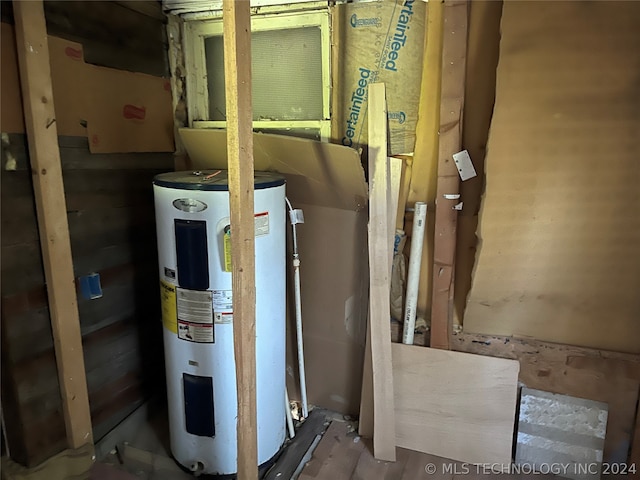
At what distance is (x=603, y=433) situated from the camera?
1672mm

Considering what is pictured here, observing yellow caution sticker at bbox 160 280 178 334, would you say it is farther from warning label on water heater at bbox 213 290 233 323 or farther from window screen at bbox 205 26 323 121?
window screen at bbox 205 26 323 121

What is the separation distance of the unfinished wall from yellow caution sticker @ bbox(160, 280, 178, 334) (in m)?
0.32

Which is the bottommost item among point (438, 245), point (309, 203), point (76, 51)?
point (438, 245)

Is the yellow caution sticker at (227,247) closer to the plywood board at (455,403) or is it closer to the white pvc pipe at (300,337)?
the white pvc pipe at (300,337)

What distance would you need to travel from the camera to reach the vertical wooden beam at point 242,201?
3.27ft

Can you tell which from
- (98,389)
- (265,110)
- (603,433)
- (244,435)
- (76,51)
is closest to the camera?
(244,435)

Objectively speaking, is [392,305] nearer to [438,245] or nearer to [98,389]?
[438,245]

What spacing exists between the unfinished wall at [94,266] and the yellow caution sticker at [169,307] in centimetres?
32

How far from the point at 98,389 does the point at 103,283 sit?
0.43m

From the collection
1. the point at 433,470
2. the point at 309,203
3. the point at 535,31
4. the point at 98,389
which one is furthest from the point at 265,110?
the point at 433,470

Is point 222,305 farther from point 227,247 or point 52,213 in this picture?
point 52,213

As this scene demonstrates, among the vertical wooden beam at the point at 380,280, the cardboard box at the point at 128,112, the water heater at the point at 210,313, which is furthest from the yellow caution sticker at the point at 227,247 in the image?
the cardboard box at the point at 128,112

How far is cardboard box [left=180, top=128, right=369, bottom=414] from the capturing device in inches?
69.9

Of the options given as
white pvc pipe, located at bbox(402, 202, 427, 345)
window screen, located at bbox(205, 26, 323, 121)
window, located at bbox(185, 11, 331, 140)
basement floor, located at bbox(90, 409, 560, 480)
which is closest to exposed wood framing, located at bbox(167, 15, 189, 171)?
window, located at bbox(185, 11, 331, 140)
